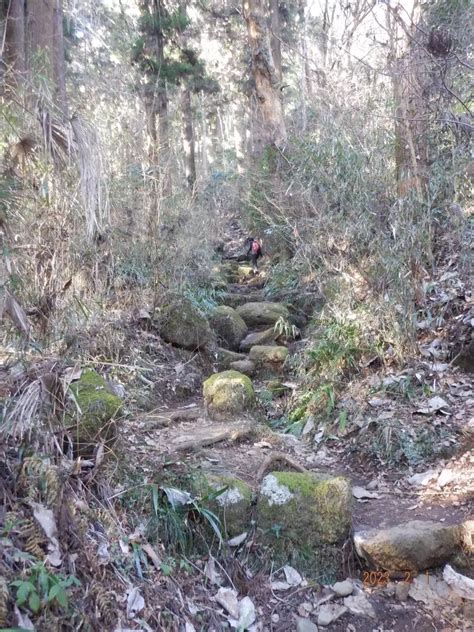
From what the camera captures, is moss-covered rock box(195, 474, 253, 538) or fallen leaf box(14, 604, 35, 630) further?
moss-covered rock box(195, 474, 253, 538)

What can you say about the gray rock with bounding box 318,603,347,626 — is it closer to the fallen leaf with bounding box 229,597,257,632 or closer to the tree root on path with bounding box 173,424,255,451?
the fallen leaf with bounding box 229,597,257,632

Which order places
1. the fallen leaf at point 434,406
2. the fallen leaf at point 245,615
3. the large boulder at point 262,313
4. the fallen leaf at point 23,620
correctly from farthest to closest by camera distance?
the large boulder at point 262,313 → the fallen leaf at point 434,406 → the fallen leaf at point 245,615 → the fallen leaf at point 23,620

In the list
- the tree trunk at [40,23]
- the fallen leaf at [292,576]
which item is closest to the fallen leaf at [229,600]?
the fallen leaf at [292,576]

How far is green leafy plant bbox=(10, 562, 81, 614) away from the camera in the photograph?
1.88 meters

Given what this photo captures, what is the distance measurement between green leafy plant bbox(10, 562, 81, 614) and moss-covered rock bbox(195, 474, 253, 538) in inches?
53.4

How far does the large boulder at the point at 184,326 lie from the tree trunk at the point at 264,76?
433 cm

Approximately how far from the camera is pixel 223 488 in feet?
11.2

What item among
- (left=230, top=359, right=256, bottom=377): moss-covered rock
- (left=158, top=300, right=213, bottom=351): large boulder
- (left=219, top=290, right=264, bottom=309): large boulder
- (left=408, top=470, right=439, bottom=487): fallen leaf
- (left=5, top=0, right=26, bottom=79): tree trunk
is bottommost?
(left=408, top=470, right=439, bottom=487): fallen leaf

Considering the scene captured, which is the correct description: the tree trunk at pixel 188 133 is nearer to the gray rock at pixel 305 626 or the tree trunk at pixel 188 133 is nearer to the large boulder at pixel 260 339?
the large boulder at pixel 260 339

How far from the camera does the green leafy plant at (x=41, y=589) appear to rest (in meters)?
1.88

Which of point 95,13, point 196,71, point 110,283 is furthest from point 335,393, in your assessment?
point 196,71

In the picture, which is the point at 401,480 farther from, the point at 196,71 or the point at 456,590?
the point at 196,71

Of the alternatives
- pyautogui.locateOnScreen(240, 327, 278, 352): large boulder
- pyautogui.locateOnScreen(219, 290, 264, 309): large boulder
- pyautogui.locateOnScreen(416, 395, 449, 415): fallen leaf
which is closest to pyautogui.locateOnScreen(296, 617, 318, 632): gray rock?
pyautogui.locateOnScreen(416, 395, 449, 415): fallen leaf

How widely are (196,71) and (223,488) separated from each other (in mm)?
12723
